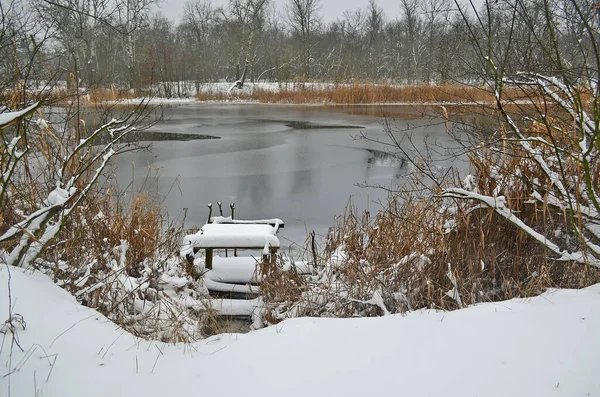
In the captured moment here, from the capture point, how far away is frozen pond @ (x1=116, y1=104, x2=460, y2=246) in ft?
20.8

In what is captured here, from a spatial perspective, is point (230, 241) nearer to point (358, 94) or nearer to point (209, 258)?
point (209, 258)

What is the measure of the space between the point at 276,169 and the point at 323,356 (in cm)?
665

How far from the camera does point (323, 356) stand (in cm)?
226

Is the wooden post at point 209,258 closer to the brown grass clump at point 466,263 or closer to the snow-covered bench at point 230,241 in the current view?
the snow-covered bench at point 230,241

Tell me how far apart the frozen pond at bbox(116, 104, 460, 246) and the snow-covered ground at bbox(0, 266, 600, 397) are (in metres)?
2.49

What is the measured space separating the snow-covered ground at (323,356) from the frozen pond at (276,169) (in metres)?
2.49

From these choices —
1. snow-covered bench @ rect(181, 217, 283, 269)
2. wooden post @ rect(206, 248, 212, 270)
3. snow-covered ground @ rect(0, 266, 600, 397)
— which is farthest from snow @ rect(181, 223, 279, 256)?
snow-covered ground @ rect(0, 266, 600, 397)

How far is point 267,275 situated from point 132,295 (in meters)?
1.06

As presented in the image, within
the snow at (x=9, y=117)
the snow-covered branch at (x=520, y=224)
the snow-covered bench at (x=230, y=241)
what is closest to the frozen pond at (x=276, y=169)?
the snow-covered bench at (x=230, y=241)

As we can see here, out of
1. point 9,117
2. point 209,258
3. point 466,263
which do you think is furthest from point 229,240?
point 9,117

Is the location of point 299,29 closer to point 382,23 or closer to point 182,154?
point 382,23

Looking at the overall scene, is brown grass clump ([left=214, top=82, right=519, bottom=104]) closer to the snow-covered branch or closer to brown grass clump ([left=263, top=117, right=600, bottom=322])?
brown grass clump ([left=263, top=117, right=600, bottom=322])

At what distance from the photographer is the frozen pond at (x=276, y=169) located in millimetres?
6344

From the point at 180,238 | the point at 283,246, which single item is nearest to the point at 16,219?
the point at 180,238
